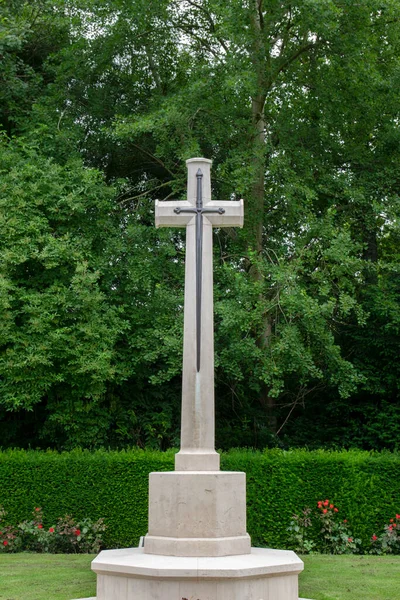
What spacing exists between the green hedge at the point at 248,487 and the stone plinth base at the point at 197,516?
587cm

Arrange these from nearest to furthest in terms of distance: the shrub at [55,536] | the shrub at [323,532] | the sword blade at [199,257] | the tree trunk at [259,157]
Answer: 1. the sword blade at [199,257]
2. the shrub at [323,532]
3. the shrub at [55,536]
4. the tree trunk at [259,157]

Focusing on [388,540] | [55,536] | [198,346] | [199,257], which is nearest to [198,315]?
[198,346]

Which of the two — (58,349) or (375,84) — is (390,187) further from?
(58,349)

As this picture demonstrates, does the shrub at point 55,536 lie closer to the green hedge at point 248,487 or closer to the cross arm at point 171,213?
the green hedge at point 248,487

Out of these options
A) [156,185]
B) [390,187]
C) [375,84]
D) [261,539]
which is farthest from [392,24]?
[261,539]

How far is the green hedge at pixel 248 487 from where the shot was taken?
14.2 metres

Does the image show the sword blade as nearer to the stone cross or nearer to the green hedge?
the stone cross

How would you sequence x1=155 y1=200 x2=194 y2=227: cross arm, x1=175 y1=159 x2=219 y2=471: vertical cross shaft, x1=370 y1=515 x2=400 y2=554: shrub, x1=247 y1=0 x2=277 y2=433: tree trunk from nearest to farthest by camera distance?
1. x1=175 y1=159 x2=219 y2=471: vertical cross shaft
2. x1=155 y1=200 x2=194 y2=227: cross arm
3. x1=370 y1=515 x2=400 y2=554: shrub
4. x1=247 y1=0 x2=277 y2=433: tree trunk

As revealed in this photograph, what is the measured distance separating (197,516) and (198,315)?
7.54 feet

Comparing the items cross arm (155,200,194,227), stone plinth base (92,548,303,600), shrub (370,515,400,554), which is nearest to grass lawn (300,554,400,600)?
shrub (370,515,400,554)

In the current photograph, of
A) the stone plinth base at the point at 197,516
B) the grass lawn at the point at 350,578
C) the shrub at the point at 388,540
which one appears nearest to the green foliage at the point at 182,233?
the shrub at the point at 388,540

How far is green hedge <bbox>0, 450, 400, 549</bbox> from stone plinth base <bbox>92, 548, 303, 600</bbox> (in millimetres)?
6182

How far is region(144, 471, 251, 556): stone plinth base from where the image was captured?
8.26 meters

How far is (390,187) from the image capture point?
1873 centimetres
